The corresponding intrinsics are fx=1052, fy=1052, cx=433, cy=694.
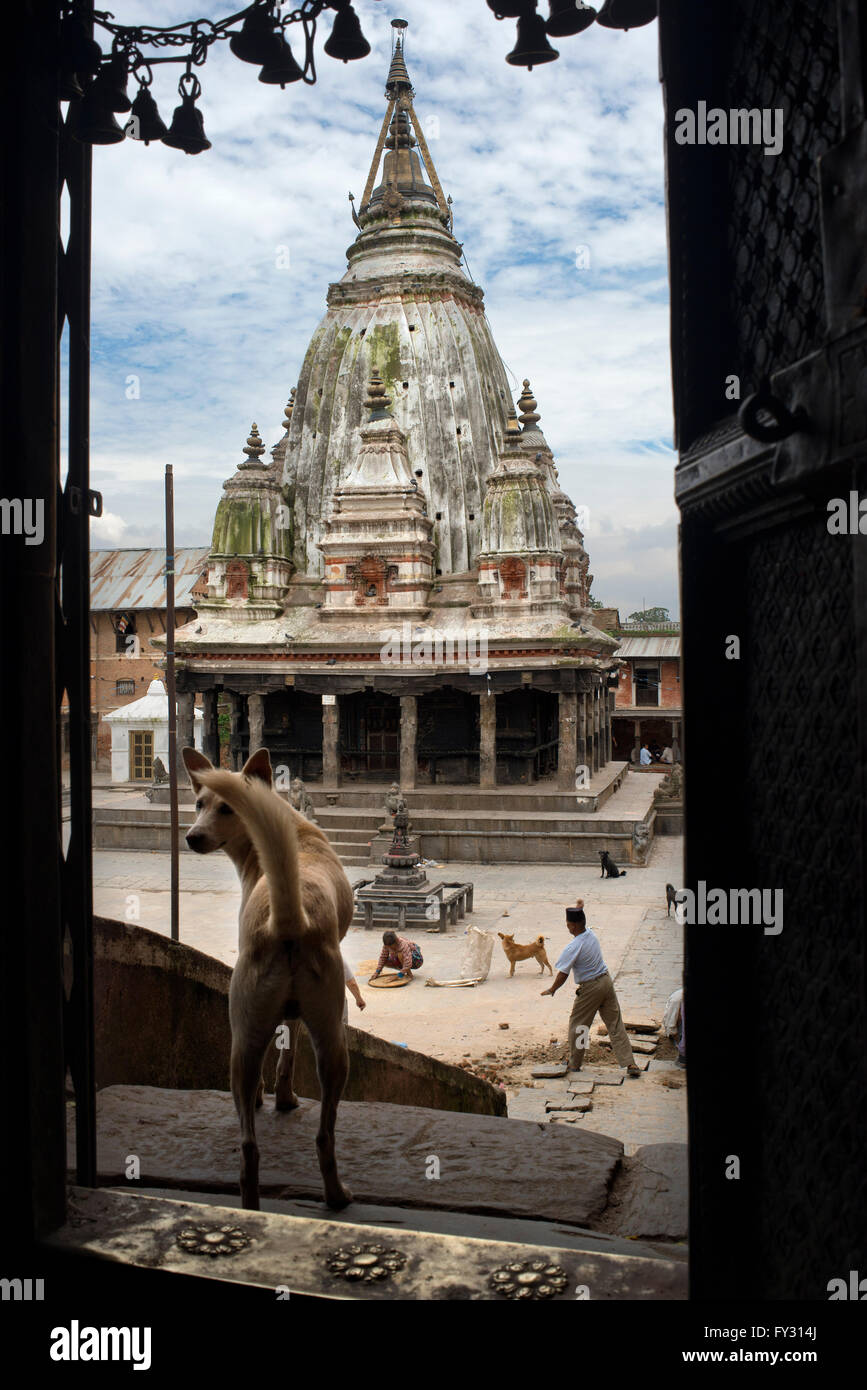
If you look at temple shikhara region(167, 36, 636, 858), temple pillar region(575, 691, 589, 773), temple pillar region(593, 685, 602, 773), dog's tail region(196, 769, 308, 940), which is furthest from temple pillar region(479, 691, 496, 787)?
dog's tail region(196, 769, 308, 940)

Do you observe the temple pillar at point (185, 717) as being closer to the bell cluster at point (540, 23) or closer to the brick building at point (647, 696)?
the brick building at point (647, 696)

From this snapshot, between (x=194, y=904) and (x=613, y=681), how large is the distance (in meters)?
20.8

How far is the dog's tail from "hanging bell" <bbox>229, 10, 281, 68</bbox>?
8.66ft

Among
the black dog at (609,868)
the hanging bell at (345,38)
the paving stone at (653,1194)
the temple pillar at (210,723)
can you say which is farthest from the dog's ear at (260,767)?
the temple pillar at (210,723)

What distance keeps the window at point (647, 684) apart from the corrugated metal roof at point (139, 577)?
17.6 metres

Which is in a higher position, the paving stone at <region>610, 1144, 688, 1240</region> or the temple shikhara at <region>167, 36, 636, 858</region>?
the temple shikhara at <region>167, 36, 636, 858</region>

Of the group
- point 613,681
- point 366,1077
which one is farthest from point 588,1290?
point 613,681

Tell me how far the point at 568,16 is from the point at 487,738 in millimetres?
22013

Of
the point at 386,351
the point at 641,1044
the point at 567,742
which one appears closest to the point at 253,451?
the point at 386,351

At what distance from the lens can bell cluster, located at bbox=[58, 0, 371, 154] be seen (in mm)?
3498

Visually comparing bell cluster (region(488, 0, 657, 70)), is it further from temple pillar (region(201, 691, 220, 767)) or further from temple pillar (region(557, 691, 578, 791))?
temple pillar (region(201, 691, 220, 767))

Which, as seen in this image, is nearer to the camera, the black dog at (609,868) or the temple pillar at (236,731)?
the black dog at (609,868)

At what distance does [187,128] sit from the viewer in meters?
4.38

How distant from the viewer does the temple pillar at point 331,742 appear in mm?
26344
